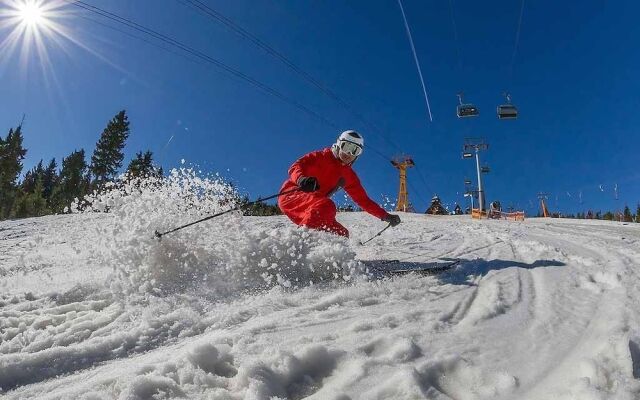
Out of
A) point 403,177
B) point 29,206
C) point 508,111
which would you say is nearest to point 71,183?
point 29,206

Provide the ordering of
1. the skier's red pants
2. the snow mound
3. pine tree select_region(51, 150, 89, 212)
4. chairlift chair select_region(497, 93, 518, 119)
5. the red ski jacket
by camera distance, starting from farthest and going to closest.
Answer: pine tree select_region(51, 150, 89, 212)
chairlift chair select_region(497, 93, 518, 119)
the red ski jacket
the skier's red pants
the snow mound

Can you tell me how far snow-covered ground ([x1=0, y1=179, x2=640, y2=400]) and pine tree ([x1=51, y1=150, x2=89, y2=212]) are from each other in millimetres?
61333

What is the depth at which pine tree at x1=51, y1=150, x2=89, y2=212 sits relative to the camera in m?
58.7

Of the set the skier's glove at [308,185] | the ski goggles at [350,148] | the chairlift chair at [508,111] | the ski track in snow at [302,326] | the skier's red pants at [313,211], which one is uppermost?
the chairlift chair at [508,111]

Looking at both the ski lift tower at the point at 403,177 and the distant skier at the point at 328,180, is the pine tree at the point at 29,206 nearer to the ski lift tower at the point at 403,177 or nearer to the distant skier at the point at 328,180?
the ski lift tower at the point at 403,177

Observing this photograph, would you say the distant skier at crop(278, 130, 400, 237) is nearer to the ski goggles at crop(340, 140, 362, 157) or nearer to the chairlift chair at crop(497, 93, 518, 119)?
the ski goggles at crop(340, 140, 362, 157)

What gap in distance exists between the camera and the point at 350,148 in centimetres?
590

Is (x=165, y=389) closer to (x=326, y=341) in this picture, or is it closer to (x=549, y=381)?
(x=326, y=341)

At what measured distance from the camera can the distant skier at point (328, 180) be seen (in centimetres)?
528

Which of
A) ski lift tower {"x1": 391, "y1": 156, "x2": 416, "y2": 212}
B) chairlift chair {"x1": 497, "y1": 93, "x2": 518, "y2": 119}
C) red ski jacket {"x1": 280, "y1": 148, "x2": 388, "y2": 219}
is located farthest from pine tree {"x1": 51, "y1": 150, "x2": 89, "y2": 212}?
red ski jacket {"x1": 280, "y1": 148, "x2": 388, "y2": 219}

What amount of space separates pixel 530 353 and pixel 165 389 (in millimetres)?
1756

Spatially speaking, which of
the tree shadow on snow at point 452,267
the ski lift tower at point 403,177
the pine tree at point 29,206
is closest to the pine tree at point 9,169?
the pine tree at point 29,206

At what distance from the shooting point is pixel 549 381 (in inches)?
68.8

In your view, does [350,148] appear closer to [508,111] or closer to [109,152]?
[508,111]
